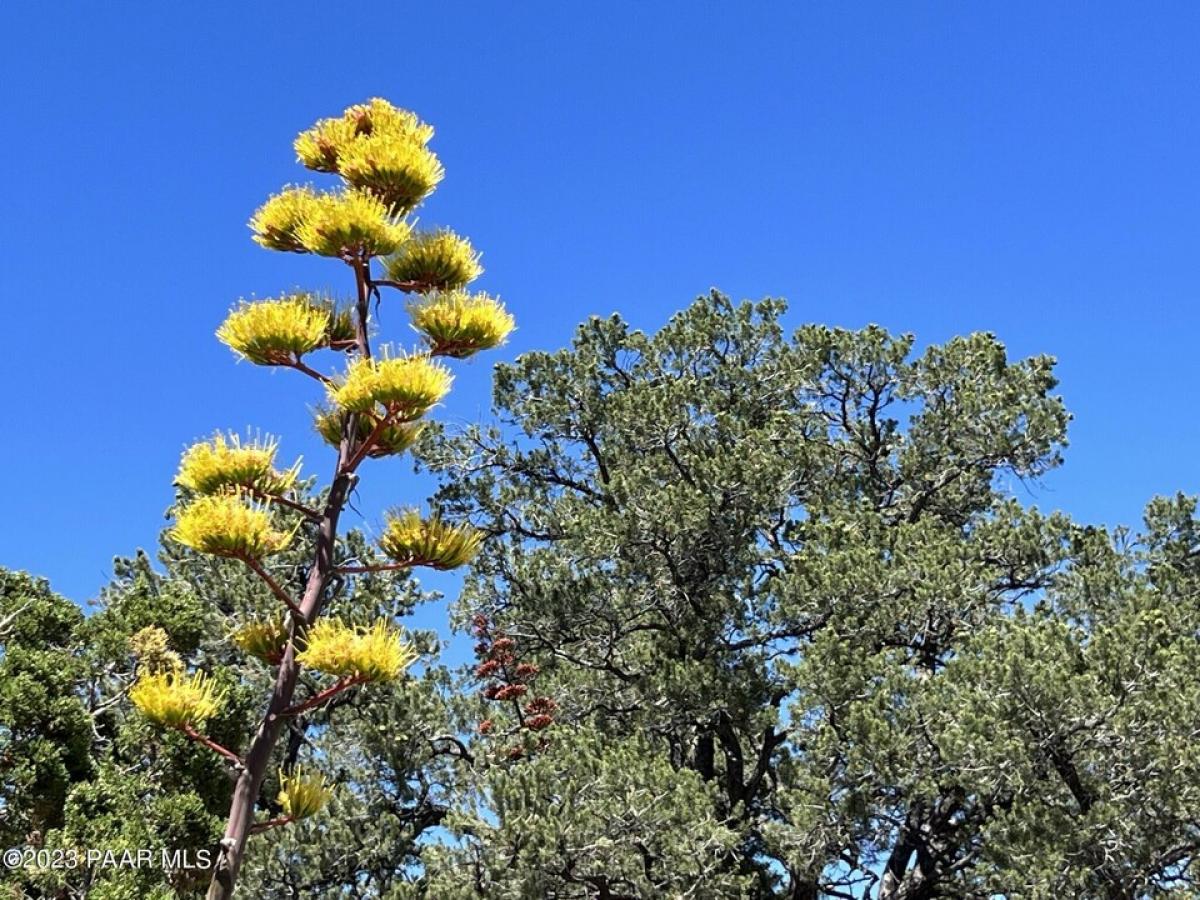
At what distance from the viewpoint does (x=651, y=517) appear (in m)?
8.52

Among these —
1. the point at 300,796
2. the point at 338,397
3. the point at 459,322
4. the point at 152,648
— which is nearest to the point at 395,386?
the point at 338,397

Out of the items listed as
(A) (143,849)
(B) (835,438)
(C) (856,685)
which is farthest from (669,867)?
(B) (835,438)

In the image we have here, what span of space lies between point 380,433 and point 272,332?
49 cm

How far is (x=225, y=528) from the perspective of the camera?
9.99 feet

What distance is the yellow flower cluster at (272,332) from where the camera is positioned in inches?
131

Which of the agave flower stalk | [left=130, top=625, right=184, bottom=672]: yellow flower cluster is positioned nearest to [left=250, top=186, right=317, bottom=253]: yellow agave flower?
the agave flower stalk

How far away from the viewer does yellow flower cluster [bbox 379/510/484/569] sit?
334 cm

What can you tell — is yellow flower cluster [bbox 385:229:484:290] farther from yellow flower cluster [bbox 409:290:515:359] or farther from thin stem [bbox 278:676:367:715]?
thin stem [bbox 278:676:367:715]

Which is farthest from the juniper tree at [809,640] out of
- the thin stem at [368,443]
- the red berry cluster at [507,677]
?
the thin stem at [368,443]

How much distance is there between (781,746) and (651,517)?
2.30 m

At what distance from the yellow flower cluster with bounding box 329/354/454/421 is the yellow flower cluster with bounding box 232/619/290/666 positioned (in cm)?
74

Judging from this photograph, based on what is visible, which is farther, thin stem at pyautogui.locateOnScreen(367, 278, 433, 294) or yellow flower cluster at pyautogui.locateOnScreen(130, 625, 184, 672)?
yellow flower cluster at pyautogui.locateOnScreen(130, 625, 184, 672)

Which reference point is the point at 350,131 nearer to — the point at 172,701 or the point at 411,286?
the point at 411,286

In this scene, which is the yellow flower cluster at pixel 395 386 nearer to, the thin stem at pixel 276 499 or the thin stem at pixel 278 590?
the thin stem at pixel 276 499
